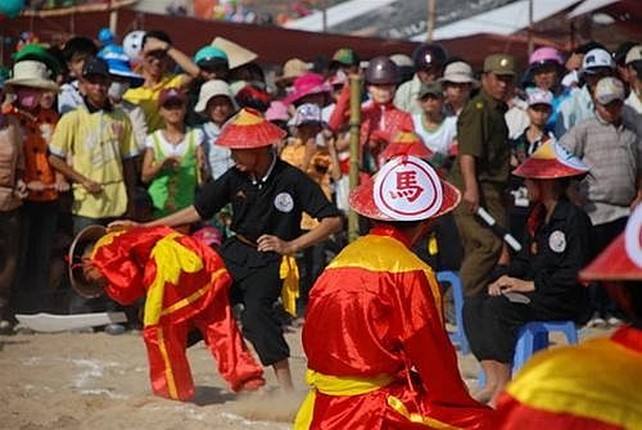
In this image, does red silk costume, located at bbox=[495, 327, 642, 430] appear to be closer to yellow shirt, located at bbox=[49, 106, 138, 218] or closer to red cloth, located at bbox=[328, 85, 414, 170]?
yellow shirt, located at bbox=[49, 106, 138, 218]

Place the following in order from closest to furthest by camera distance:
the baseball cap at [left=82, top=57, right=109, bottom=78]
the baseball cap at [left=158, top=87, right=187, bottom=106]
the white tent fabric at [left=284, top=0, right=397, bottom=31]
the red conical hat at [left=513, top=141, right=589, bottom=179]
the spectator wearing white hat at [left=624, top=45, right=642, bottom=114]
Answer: the red conical hat at [left=513, top=141, right=589, bottom=179] < the baseball cap at [left=82, top=57, right=109, bottom=78] < the baseball cap at [left=158, top=87, right=187, bottom=106] < the spectator wearing white hat at [left=624, top=45, right=642, bottom=114] < the white tent fabric at [left=284, top=0, right=397, bottom=31]

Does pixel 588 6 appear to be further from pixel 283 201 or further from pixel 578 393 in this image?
pixel 578 393

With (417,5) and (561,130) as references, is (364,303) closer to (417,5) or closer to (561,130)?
(561,130)

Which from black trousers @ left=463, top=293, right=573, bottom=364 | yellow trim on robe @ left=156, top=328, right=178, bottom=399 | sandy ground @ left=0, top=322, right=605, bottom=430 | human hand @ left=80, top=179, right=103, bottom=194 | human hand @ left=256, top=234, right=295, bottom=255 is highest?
human hand @ left=80, top=179, right=103, bottom=194

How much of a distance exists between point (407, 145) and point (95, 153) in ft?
7.36

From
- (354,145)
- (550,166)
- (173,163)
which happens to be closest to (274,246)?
(550,166)

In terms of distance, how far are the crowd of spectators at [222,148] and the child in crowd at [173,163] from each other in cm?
1

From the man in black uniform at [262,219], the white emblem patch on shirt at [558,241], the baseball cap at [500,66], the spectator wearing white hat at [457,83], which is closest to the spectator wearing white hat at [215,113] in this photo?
the spectator wearing white hat at [457,83]

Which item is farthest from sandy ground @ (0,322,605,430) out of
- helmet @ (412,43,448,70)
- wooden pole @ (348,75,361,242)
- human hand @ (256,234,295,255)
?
helmet @ (412,43,448,70)

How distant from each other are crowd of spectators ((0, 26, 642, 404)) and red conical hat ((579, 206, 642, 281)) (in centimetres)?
618

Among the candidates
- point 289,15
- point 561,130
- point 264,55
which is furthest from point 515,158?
point 289,15

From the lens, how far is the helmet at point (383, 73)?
10867 mm

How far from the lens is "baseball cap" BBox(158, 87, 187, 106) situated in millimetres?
10180

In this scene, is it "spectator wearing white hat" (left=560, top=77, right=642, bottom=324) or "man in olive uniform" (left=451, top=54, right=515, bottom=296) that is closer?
"man in olive uniform" (left=451, top=54, right=515, bottom=296)
